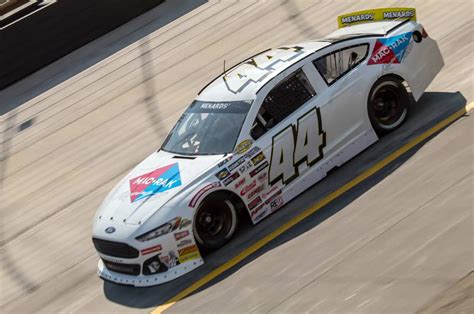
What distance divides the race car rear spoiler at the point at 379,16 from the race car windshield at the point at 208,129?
292cm

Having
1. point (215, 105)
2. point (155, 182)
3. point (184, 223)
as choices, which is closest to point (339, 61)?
point (215, 105)

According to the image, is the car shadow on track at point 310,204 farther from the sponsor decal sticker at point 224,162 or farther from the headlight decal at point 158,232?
the sponsor decal sticker at point 224,162

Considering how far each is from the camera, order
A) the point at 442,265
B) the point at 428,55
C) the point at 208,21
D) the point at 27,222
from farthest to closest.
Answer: the point at 208,21 → the point at 27,222 → the point at 428,55 → the point at 442,265

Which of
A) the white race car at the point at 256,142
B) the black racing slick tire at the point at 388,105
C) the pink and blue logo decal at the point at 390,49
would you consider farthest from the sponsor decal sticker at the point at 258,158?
the pink and blue logo decal at the point at 390,49

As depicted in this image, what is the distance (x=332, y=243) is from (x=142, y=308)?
2174 mm

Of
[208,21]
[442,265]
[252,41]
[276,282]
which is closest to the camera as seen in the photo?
[442,265]

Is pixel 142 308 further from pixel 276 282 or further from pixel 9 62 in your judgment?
pixel 9 62

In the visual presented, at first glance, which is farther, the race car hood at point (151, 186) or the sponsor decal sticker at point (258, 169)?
the sponsor decal sticker at point (258, 169)

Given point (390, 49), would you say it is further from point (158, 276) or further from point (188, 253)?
point (158, 276)

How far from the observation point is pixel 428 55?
1190 centimetres

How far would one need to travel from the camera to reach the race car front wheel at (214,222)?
32.6 ft

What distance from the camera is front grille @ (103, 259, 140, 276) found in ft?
32.2

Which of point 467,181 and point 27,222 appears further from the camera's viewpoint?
point 27,222

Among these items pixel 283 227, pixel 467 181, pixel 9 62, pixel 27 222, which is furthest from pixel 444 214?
pixel 9 62
